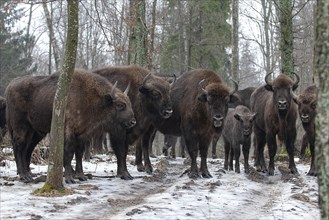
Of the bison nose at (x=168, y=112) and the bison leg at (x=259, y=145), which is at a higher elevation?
the bison nose at (x=168, y=112)

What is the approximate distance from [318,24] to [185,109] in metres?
7.75

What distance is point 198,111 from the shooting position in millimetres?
13711

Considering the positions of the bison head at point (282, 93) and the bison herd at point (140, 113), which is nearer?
the bison herd at point (140, 113)

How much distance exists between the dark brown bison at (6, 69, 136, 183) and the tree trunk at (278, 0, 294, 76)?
26.6 ft

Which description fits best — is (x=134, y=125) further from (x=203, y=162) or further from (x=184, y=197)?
(x=184, y=197)

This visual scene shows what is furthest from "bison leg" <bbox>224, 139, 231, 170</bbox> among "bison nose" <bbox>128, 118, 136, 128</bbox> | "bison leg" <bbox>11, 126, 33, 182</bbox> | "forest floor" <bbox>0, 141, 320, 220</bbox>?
"bison leg" <bbox>11, 126, 33, 182</bbox>

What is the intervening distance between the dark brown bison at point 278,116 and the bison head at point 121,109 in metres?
4.06

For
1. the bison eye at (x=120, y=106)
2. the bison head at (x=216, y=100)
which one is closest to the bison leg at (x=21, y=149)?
the bison eye at (x=120, y=106)

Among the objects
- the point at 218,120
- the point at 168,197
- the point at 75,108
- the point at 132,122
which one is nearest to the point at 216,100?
the point at 218,120

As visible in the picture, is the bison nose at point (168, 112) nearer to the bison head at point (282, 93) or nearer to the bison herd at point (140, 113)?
the bison herd at point (140, 113)

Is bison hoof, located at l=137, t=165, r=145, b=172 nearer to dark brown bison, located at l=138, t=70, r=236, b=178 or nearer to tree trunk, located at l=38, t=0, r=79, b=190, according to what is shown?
dark brown bison, located at l=138, t=70, r=236, b=178

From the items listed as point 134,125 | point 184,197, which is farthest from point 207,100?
point 184,197

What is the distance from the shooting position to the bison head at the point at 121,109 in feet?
42.2

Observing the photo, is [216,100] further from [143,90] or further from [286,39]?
[286,39]
